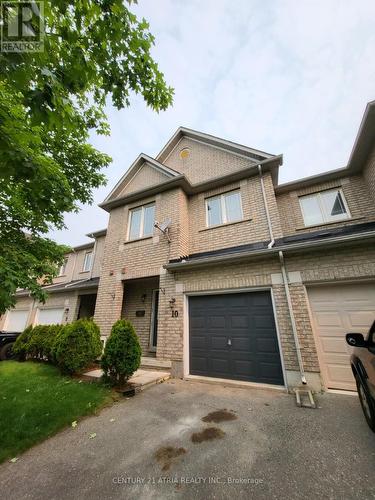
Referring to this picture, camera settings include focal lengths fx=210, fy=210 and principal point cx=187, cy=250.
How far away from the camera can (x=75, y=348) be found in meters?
5.99

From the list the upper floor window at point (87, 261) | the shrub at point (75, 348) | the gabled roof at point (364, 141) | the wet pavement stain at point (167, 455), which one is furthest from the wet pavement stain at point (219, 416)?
the upper floor window at point (87, 261)

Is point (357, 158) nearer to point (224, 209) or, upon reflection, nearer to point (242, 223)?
point (242, 223)

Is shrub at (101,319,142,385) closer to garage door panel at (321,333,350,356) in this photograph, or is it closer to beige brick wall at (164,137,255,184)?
garage door panel at (321,333,350,356)

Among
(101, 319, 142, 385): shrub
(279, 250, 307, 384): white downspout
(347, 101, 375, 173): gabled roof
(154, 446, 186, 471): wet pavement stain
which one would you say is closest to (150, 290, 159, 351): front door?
(101, 319, 142, 385): shrub

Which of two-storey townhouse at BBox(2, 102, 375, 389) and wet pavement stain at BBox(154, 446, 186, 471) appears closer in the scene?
wet pavement stain at BBox(154, 446, 186, 471)

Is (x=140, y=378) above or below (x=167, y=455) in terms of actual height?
above

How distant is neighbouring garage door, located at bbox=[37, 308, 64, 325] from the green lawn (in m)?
5.50

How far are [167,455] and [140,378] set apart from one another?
3.33 metres

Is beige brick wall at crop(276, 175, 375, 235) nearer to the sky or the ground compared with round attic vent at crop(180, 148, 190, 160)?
nearer to the ground

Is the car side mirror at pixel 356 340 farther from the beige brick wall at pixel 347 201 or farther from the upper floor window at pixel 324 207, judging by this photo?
the upper floor window at pixel 324 207

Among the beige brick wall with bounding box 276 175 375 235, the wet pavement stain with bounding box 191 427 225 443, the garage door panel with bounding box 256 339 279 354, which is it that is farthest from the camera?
the beige brick wall with bounding box 276 175 375 235

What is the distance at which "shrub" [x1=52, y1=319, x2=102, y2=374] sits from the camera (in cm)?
593

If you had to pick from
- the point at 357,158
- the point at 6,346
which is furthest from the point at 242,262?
the point at 6,346

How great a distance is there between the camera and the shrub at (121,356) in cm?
521
